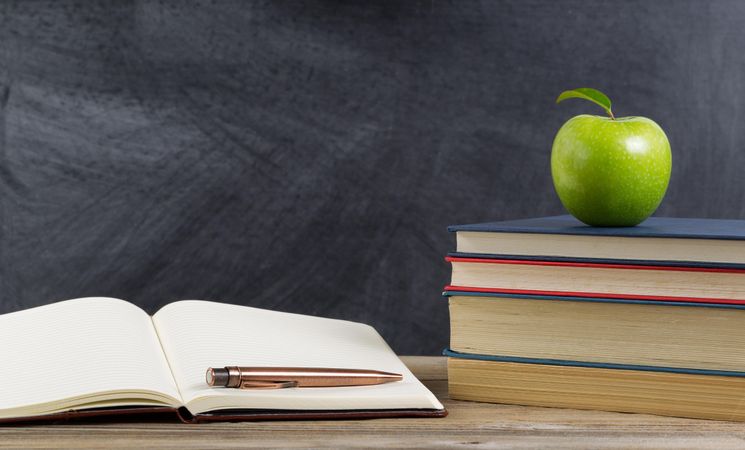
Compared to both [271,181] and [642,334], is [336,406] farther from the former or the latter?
[271,181]

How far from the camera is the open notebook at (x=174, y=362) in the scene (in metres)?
0.81

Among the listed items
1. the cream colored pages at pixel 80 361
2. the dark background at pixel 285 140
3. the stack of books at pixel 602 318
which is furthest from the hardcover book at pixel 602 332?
the dark background at pixel 285 140

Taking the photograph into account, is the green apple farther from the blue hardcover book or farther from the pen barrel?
the pen barrel

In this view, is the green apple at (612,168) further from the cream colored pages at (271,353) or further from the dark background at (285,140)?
the dark background at (285,140)

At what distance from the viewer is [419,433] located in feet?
2.72

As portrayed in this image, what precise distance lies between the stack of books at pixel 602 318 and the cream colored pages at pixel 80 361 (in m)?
0.33

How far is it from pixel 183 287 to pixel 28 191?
323 mm

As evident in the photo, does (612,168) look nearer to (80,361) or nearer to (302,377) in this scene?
(302,377)

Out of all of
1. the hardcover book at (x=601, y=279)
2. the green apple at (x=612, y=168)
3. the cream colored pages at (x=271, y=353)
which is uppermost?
the green apple at (x=612, y=168)

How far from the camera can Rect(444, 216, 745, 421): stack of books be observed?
85 centimetres

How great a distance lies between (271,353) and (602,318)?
35cm

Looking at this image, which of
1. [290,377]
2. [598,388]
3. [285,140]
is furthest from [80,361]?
[285,140]

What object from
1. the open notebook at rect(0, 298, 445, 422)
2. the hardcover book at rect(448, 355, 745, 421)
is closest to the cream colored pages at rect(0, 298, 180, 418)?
the open notebook at rect(0, 298, 445, 422)

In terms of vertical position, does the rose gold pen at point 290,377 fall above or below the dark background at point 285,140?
below
